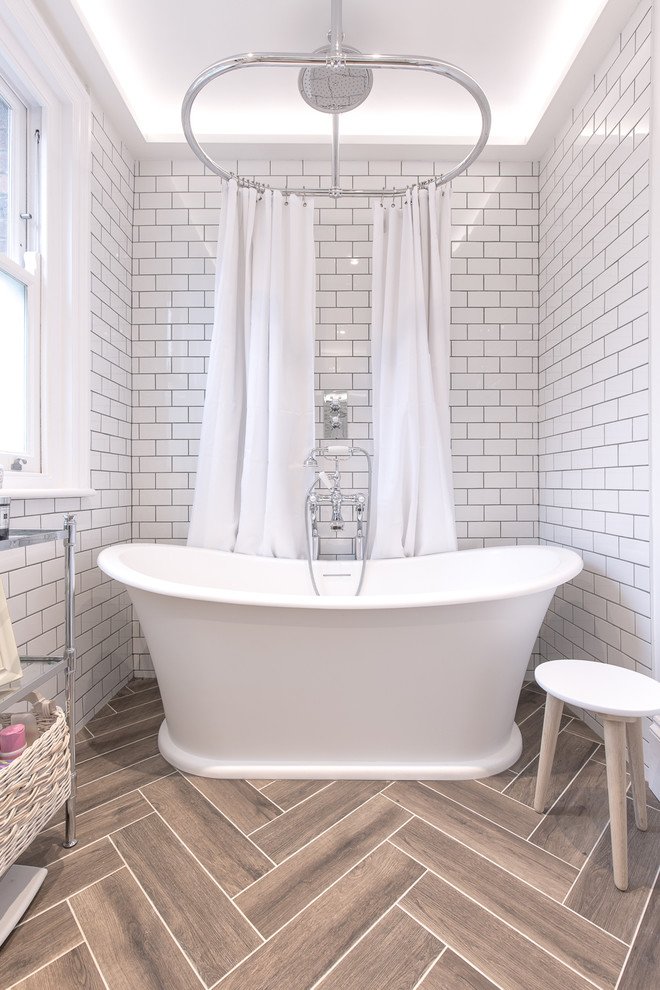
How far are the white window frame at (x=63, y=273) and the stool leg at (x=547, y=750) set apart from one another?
1.83 metres

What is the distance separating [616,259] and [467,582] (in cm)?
143

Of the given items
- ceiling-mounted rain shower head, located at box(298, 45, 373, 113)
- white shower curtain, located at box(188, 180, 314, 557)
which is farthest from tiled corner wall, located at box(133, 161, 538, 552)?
ceiling-mounted rain shower head, located at box(298, 45, 373, 113)

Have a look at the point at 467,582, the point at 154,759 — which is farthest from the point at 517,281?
the point at 154,759

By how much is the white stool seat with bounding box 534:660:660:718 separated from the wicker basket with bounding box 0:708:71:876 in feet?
4.15

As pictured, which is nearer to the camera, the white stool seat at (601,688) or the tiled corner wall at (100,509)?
the white stool seat at (601,688)

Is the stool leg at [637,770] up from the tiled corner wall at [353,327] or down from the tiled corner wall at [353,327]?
down

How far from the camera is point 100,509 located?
7.20 feet

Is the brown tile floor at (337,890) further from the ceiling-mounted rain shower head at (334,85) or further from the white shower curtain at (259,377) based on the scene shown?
the ceiling-mounted rain shower head at (334,85)

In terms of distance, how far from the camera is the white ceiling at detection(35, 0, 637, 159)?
72.6 inches

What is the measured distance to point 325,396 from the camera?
2506 millimetres

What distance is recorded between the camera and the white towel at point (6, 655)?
3.65 feet

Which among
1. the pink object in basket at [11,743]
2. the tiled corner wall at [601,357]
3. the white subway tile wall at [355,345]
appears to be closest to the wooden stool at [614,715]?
the tiled corner wall at [601,357]

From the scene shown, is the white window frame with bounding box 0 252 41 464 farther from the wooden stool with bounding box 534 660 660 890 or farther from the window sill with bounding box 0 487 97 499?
the wooden stool with bounding box 534 660 660 890

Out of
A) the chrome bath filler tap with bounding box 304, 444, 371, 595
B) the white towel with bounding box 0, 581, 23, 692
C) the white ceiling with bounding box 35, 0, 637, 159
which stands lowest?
the white towel with bounding box 0, 581, 23, 692
